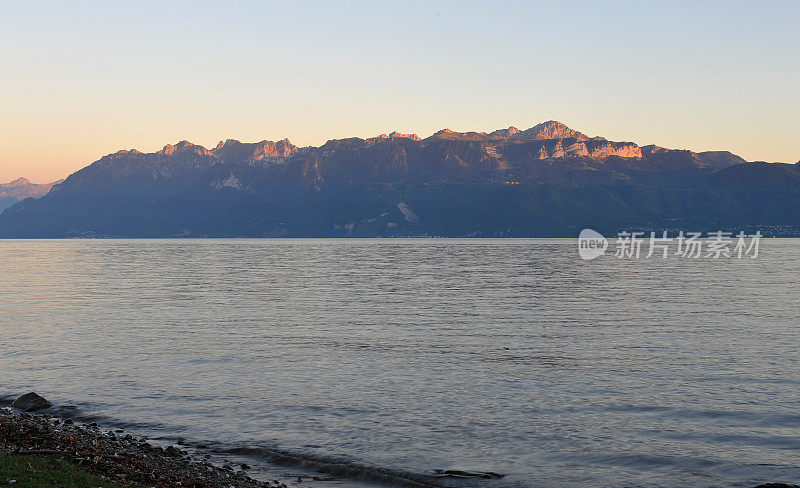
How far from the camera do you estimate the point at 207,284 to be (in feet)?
365

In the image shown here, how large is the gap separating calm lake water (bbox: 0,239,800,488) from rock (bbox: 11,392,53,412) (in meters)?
1.92

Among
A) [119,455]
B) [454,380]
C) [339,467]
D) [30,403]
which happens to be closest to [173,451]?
[119,455]

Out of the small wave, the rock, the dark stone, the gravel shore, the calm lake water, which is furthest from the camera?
the rock

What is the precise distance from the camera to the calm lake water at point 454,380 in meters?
27.6

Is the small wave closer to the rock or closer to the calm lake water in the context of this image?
the calm lake water

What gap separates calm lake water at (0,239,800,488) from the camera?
27.6m

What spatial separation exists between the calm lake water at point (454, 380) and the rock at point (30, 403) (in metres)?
1.92

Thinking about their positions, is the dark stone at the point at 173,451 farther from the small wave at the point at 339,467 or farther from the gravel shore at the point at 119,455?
the small wave at the point at 339,467

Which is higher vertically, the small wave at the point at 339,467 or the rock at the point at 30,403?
the rock at the point at 30,403

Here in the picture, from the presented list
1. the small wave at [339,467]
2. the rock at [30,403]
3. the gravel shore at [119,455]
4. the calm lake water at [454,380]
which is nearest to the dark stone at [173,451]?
the gravel shore at [119,455]

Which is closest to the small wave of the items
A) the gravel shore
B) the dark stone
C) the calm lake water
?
the calm lake water

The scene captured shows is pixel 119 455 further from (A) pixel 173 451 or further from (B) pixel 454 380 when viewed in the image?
(B) pixel 454 380

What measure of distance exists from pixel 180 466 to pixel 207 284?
88833 mm

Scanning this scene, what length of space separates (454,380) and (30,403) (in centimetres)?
2249
